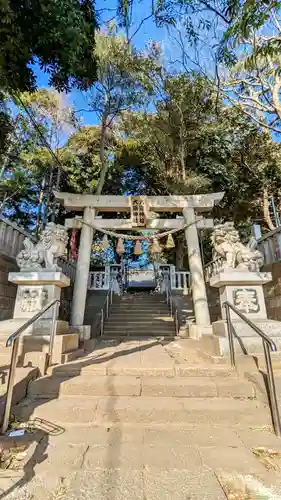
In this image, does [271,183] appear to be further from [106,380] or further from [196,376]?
[106,380]

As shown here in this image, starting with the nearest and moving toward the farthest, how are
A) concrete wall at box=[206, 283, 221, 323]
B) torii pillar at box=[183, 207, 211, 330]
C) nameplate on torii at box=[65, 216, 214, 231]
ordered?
torii pillar at box=[183, 207, 211, 330]
nameplate on torii at box=[65, 216, 214, 231]
concrete wall at box=[206, 283, 221, 323]

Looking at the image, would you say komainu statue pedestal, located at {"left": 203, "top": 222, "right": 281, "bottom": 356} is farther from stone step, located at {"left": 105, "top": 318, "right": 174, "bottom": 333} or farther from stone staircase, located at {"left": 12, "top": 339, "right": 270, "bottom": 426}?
stone step, located at {"left": 105, "top": 318, "right": 174, "bottom": 333}

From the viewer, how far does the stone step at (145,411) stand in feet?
8.00

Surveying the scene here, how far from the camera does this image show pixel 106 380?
2.98 meters

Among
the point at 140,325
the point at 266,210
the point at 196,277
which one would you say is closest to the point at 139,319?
the point at 140,325

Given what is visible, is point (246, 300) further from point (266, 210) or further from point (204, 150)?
point (266, 210)

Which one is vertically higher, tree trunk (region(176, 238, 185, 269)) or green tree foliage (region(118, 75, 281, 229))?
green tree foliage (region(118, 75, 281, 229))

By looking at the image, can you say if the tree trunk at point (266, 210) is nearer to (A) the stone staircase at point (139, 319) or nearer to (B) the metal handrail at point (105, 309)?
(A) the stone staircase at point (139, 319)

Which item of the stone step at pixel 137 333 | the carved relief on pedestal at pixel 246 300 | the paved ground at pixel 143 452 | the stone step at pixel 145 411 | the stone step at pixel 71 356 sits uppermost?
the carved relief on pedestal at pixel 246 300

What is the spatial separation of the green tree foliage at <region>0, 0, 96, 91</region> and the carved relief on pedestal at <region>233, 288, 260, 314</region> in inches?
176

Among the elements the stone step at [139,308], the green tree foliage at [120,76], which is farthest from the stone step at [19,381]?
the green tree foliage at [120,76]

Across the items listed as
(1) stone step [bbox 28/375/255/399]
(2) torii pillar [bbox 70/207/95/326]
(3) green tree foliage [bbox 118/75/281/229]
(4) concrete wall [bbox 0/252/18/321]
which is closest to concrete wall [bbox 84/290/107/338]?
(2) torii pillar [bbox 70/207/95/326]

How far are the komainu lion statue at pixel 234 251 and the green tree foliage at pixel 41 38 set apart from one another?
371 centimetres

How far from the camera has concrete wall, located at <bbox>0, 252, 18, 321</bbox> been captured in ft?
17.3
